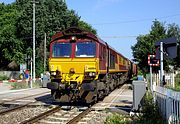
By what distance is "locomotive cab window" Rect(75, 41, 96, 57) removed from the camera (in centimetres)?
1808

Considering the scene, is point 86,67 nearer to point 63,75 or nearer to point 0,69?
point 63,75

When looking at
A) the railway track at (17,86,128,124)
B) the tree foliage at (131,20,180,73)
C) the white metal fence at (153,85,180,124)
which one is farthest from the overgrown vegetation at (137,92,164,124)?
the tree foliage at (131,20,180,73)

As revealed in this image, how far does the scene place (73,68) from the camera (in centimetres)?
1780

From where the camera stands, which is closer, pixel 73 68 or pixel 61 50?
pixel 73 68

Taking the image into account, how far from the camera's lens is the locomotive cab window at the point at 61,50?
18.3 metres

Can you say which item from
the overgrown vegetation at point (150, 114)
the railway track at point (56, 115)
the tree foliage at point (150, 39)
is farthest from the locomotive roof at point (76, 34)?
the tree foliage at point (150, 39)

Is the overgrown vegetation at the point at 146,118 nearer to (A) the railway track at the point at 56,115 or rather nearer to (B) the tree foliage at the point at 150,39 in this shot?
(A) the railway track at the point at 56,115

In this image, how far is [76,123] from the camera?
13.1 meters

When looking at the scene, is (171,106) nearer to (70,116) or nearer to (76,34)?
(70,116)

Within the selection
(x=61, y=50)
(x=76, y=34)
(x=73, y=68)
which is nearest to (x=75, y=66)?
(x=73, y=68)

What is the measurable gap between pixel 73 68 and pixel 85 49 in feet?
3.72

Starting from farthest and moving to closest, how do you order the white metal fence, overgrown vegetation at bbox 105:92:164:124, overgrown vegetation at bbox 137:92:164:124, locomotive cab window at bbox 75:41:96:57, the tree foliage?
the tree foliage → locomotive cab window at bbox 75:41:96:57 → overgrown vegetation at bbox 105:92:164:124 → overgrown vegetation at bbox 137:92:164:124 → the white metal fence

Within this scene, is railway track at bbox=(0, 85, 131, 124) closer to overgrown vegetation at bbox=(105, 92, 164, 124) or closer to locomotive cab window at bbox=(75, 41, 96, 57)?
overgrown vegetation at bbox=(105, 92, 164, 124)

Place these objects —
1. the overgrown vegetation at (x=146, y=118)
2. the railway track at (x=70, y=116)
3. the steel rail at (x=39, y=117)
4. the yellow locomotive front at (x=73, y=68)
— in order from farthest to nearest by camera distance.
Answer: the yellow locomotive front at (x=73, y=68)
the railway track at (x=70, y=116)
the steel rail at (x=39, y=117)
the overgrown vegetation at (x=146, y=118)
